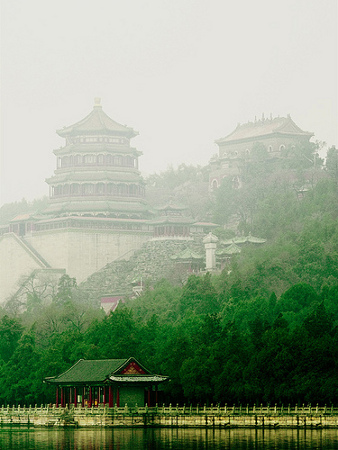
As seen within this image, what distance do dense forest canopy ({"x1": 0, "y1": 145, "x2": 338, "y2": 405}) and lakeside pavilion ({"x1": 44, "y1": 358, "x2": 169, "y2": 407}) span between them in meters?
1.28

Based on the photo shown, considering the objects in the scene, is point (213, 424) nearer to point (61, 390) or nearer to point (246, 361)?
point (246, 361)

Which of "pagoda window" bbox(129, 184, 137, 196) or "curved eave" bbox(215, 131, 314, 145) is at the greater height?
"curved eave" bbox(215, 131, 314, 145)

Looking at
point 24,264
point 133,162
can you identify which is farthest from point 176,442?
point 133,162

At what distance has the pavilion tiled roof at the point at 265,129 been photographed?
413ft

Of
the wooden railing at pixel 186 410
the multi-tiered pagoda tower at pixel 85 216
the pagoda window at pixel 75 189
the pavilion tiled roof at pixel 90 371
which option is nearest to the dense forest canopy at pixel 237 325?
the wooden railing at pixel 186 410

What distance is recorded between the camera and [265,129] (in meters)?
128

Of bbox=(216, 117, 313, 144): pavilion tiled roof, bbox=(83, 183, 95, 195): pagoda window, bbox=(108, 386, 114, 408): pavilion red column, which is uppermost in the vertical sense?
bbox=(216, 117, 313, 144): pavilion tiled roof

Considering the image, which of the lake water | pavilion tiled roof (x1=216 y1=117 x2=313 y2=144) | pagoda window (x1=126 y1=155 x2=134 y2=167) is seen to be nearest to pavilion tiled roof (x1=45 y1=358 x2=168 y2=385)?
the lake water

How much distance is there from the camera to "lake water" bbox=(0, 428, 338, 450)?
52844mm

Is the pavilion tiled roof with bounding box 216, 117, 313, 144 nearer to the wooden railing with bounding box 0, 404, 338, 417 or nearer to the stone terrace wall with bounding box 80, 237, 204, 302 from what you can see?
the stone terrace wall with bounding box 80, 237, 204, 302

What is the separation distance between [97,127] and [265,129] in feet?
63.0

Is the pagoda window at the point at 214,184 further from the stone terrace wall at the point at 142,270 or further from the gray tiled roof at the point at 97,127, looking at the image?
the stone terrace wall at the point at 142,270

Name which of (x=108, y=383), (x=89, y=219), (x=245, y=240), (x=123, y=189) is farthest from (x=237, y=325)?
(x=123, y=189)

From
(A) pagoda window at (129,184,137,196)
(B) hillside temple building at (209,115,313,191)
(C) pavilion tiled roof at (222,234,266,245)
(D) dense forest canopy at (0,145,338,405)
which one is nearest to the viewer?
(D) dense forest canopy at (0,145,338,405)
